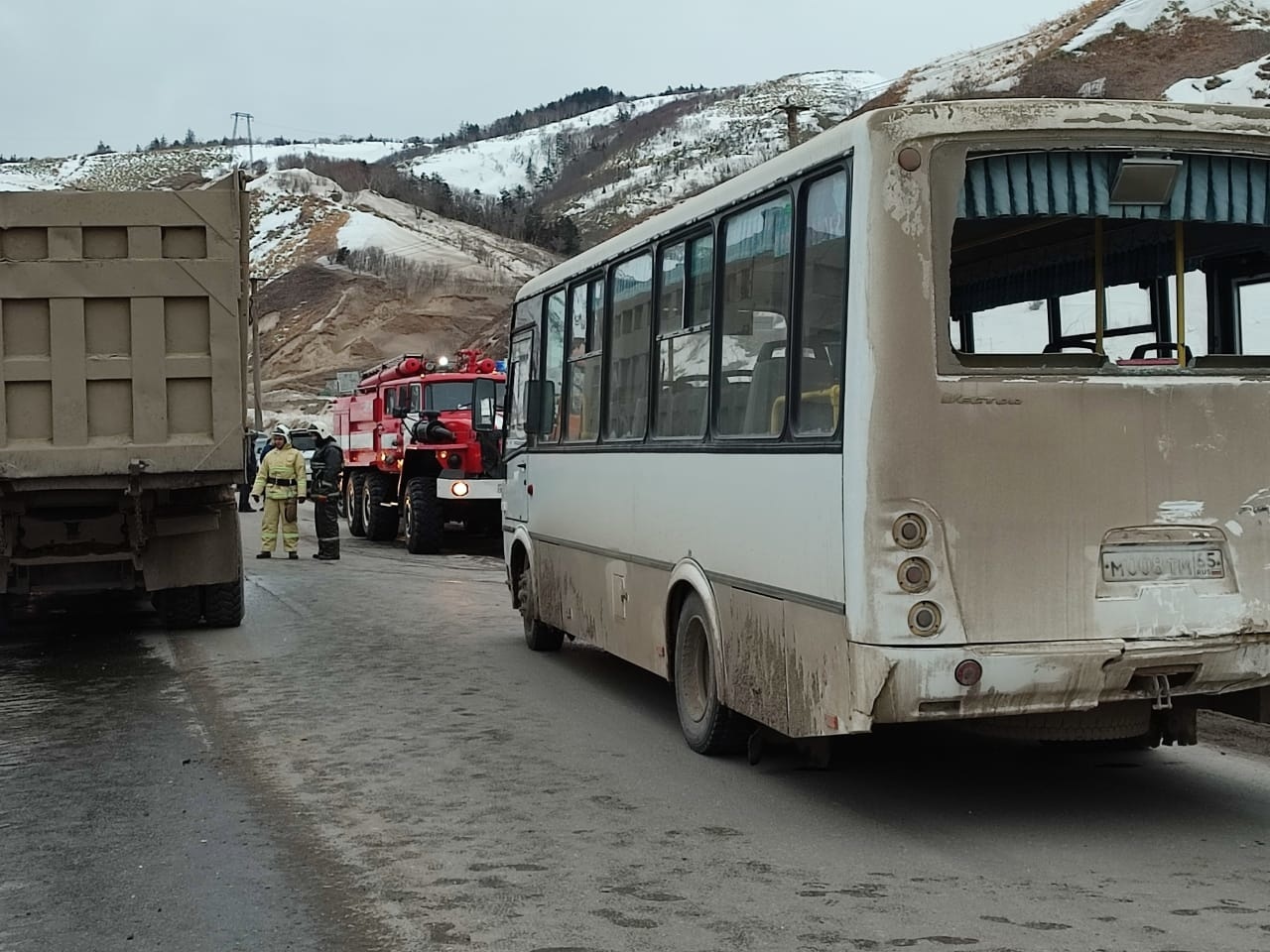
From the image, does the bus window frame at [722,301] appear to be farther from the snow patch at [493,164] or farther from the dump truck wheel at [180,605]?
the snow patch at [493,164]

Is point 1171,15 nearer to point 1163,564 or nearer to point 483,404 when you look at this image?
point 483,404

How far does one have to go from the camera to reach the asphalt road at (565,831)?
5.11 meters

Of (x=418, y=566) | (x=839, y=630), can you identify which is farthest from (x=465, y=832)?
(x=418, y=566)

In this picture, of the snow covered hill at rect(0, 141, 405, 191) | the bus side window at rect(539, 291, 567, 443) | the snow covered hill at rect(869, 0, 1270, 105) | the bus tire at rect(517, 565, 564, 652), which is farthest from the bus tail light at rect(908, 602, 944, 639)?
the snow covered hill at rect(0, 141, 405, 191)

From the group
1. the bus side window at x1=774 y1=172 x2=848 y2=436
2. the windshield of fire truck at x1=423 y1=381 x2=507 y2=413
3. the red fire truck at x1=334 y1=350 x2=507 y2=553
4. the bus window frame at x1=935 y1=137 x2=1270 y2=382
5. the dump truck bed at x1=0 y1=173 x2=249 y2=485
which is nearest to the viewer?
the bus window frame at x1=935 y1=137 x2=1270 y2=382

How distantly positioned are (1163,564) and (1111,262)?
1394mm

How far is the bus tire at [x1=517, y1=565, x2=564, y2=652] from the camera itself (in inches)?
453

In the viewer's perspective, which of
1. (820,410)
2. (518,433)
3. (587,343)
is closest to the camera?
(820,410)

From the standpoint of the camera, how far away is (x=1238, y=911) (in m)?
5.17

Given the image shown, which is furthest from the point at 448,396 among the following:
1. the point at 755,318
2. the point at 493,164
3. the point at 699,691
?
the point at 493,164

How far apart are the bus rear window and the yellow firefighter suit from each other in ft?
49.1

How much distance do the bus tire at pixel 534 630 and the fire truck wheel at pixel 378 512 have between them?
1314 centimetres

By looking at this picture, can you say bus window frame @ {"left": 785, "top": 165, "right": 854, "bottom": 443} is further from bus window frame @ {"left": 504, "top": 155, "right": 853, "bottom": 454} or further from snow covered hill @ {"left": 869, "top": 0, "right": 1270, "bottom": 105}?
snow covered hill @ {"left": 869, "top": 0, "right": 1270, "bottom": 105}

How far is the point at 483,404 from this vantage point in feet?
74.3
